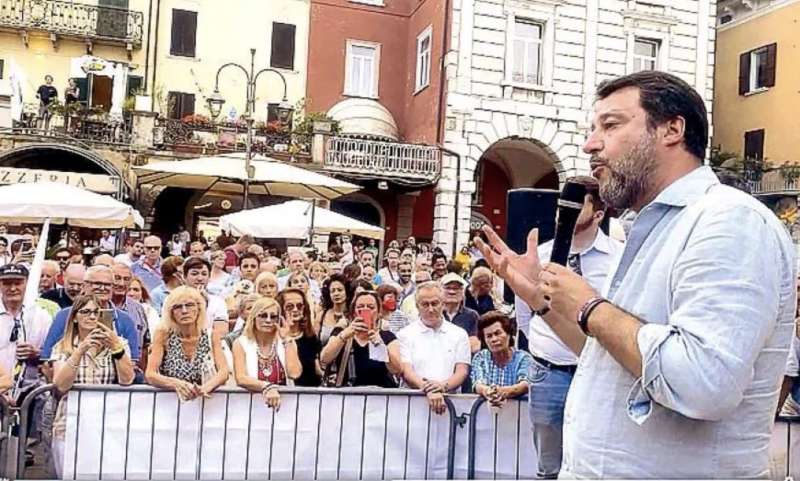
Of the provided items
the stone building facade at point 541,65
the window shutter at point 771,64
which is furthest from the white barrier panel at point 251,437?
the window shutter at point 771,64

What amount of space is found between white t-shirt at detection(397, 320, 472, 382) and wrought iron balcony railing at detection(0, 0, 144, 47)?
21.1 m

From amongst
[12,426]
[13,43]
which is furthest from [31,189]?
[13,43]

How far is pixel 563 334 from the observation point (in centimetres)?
209

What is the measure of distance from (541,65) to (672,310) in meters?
23.0

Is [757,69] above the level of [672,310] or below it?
above

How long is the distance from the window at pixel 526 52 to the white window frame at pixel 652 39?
2631 millimetres

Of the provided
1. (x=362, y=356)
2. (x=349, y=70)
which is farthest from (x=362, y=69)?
(x=362, y=356)

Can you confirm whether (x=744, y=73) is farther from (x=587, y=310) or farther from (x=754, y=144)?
(x=587, y=310)

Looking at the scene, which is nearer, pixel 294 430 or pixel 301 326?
pixel 294 430

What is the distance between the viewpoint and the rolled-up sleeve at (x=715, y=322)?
1.60 m

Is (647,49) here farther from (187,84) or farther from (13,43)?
(13,43)

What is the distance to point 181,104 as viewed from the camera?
25.4 meters

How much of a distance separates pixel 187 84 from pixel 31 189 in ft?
50.3

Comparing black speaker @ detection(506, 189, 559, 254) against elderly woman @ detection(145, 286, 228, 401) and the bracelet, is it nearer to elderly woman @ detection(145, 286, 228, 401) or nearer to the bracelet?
the bracelet
